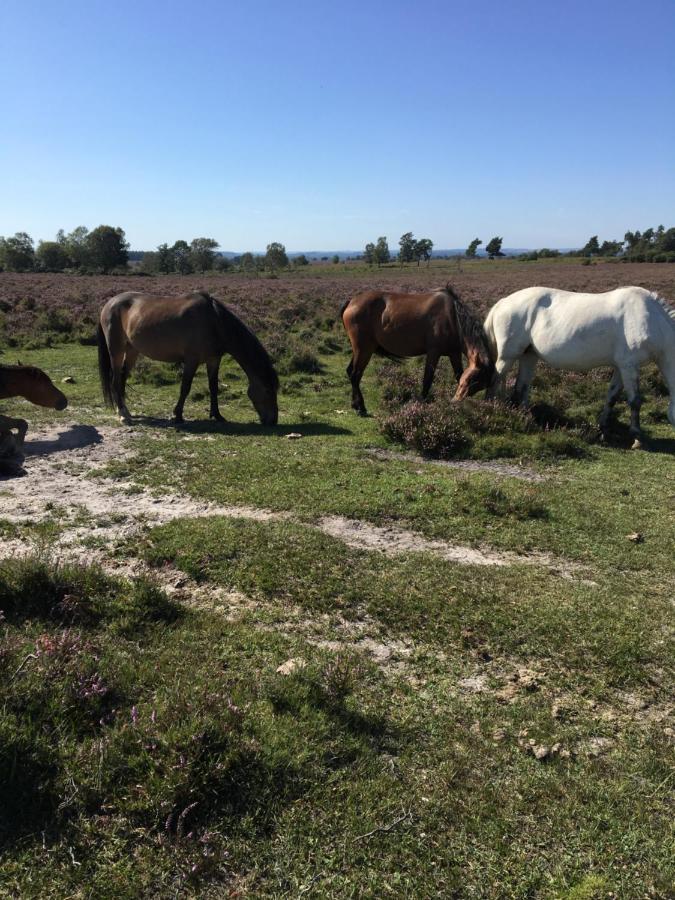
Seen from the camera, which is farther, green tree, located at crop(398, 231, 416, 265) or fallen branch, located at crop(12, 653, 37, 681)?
green tree, located at crop(398, 231, 416, 265)

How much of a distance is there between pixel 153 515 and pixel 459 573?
129 inches

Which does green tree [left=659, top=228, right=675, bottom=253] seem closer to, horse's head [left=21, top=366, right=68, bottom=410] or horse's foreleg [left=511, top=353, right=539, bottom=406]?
horse's foreleg [left=511, top=353, right=539, bottom=406]

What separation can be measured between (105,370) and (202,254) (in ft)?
292

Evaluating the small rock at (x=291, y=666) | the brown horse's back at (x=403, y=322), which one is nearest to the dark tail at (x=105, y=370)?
the brown horse's back at (x=403, y=322)

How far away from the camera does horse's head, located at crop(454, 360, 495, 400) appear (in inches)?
394

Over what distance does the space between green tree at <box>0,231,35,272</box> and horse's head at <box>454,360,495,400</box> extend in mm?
80938

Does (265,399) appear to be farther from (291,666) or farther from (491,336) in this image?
(291,666)

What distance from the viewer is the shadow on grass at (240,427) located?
9.45 metres

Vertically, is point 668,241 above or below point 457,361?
above

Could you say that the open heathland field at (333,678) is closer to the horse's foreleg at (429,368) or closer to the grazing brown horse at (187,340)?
the grazing brown horse at (187,340)

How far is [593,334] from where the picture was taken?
9086 millimetres

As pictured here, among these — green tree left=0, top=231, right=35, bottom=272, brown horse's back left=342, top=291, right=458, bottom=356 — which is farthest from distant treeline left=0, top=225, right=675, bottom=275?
brown horse's back left=342, top=291, right=458, bottom=356

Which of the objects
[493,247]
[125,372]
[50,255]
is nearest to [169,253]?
[50,255]

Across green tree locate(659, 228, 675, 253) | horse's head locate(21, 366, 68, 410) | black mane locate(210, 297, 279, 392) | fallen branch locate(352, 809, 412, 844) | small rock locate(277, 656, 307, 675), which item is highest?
green tree locate(659, 228, 675, 253)
